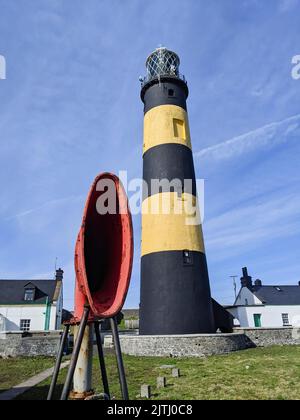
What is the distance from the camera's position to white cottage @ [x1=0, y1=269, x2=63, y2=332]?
2969 centimetres

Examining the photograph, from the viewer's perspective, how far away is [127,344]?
17625mm

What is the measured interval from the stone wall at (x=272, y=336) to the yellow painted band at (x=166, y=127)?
13036 mm

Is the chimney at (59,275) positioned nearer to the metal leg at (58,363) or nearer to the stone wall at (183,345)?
the stone wall at (183,345)

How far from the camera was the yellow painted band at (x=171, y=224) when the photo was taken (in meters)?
17.7

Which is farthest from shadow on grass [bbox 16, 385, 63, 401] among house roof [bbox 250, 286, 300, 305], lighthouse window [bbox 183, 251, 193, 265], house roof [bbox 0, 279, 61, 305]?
house roof [bbox 250, 286, 300, 305]

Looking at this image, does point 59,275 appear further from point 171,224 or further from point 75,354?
point 75,354

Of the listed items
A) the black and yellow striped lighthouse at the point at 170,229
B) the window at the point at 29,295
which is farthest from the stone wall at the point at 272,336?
the window at the point at 29,295

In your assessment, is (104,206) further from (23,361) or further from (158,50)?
(158,50)

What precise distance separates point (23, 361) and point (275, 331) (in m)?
16.4

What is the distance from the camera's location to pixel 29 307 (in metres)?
30.3

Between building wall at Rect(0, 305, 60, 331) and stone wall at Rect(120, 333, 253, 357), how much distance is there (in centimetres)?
1545

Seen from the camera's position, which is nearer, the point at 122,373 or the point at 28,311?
the point at 122,373

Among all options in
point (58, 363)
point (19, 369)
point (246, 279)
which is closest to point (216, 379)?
point (58, 363)

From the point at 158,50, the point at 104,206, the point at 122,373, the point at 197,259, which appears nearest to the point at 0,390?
the point at 122,373
